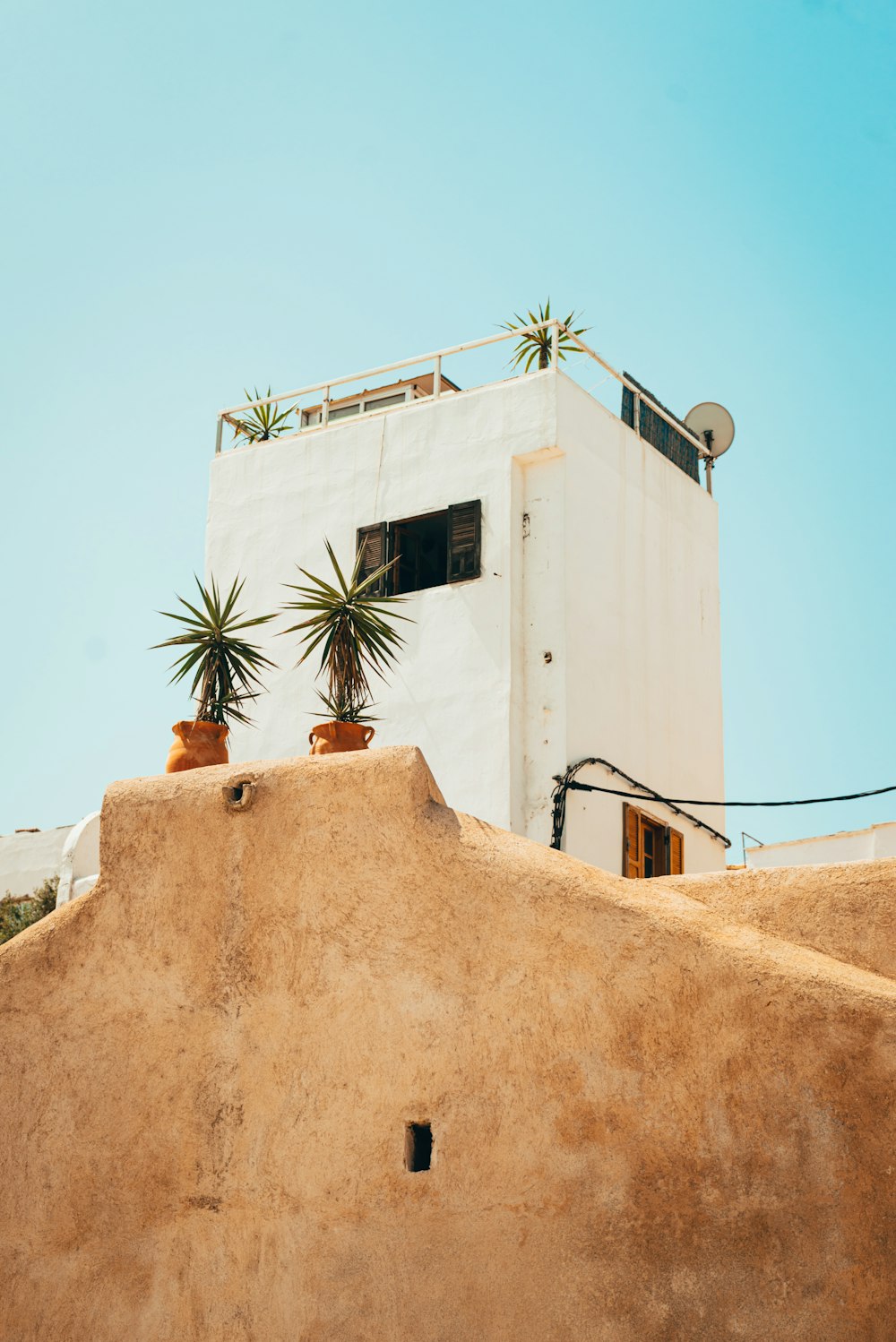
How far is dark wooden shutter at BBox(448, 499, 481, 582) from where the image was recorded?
1409cm

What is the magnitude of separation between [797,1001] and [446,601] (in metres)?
8.87

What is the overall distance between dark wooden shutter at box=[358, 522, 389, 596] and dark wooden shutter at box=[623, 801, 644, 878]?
3.06m

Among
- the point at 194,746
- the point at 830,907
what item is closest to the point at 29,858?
the point at 194,746

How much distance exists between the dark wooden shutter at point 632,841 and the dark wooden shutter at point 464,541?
2.52m

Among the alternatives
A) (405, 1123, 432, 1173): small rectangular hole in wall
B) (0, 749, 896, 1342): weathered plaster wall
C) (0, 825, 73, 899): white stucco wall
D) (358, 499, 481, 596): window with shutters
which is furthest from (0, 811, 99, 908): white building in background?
(405, 1123, 432, 1173): small rectangular hole in wall

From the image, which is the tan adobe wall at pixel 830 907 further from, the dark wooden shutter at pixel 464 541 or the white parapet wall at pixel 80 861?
the white parapet wall at pixel 80 861

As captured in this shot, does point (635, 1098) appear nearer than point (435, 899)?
Yes

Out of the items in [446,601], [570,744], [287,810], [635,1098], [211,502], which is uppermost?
[211,502]

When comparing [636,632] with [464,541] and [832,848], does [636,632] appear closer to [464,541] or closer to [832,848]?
[464,541]

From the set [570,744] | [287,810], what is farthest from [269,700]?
[287,810]

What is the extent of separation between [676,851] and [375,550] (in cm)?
401

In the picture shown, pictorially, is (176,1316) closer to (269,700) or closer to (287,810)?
(287,810)

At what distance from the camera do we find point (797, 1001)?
219 inches

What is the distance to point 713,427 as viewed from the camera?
1708cm
